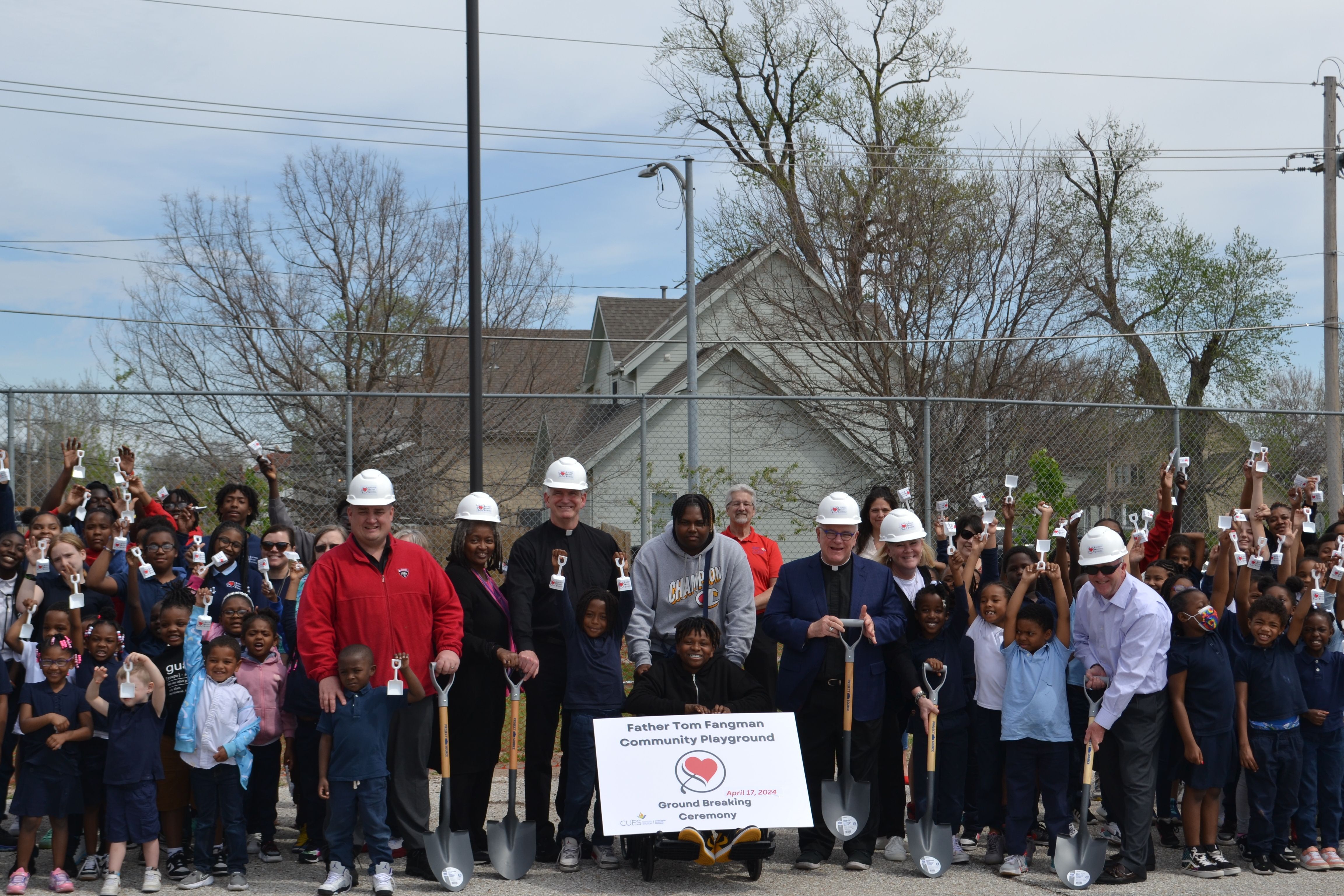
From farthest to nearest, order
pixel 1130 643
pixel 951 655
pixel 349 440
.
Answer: pixel 349 440 → pixel 951 655 → pixel 1130 643

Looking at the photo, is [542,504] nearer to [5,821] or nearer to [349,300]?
[5,821]

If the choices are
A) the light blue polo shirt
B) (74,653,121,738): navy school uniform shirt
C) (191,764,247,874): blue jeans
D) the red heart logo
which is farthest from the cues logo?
(74,653,121,738): navy school uniform shirt

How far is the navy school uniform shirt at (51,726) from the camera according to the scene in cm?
627

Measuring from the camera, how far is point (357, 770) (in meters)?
6.24

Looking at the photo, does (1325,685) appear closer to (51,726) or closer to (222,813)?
(222,813)

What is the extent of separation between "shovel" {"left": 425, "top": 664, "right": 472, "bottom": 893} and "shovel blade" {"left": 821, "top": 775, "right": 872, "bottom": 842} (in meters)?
1.98

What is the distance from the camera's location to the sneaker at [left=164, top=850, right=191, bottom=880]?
252 inches

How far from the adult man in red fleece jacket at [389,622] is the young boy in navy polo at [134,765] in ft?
2.80

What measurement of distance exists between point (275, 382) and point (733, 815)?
1412 cm

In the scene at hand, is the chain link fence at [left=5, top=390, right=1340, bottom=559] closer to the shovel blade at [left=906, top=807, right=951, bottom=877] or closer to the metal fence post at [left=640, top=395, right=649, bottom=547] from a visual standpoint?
the metal fence post at [left=640, top=395, right=649, bottom=547]

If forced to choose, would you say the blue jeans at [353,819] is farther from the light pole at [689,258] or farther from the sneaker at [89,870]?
the light pole at [689,258]

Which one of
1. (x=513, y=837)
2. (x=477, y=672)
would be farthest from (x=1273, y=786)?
(x=477, y=672)

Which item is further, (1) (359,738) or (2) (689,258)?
(2) (689,258)

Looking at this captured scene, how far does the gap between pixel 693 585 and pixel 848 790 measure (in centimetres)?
144
